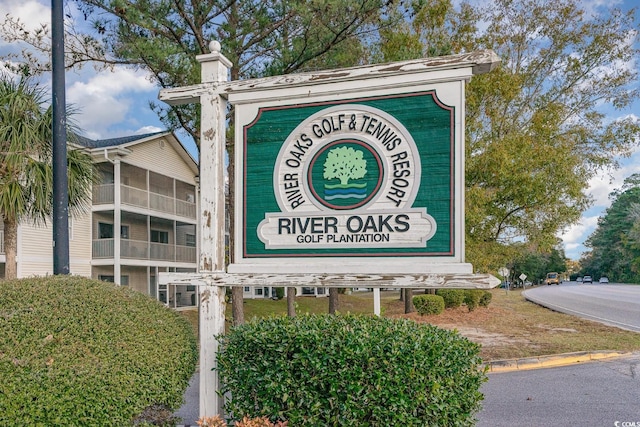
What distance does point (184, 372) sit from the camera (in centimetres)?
381

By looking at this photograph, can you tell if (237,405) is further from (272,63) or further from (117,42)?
(117,42)

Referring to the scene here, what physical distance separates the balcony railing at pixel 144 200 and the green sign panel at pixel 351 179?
17.6 meters

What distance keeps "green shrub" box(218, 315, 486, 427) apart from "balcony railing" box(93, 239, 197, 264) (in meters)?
17.9

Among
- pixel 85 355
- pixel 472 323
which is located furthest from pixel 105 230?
pixel 85 355

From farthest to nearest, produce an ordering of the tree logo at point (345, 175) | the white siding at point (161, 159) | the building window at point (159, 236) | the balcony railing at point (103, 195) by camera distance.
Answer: the building window at point (159, 236) → the white siding at point (161, 159) → the balcony railing at point (103, 195) → the tree logo at point (345, 175)

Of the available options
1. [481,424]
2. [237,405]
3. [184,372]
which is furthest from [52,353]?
[481,424]

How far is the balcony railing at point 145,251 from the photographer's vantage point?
19.8m

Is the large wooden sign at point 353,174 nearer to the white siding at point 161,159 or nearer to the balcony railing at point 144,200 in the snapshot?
the balcony railing at point 144,200

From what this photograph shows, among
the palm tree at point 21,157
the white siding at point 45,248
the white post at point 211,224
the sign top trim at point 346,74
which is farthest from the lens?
the white siding at point 45,248

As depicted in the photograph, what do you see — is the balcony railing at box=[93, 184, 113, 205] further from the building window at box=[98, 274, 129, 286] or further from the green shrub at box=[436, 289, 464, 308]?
the green shrub at box=[436, 289, 464, 308]

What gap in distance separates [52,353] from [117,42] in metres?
11.4

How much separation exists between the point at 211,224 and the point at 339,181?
1.13 meters

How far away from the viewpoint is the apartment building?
62.5ft

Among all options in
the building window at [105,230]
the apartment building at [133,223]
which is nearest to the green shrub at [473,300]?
the apartment building at [133,223]
